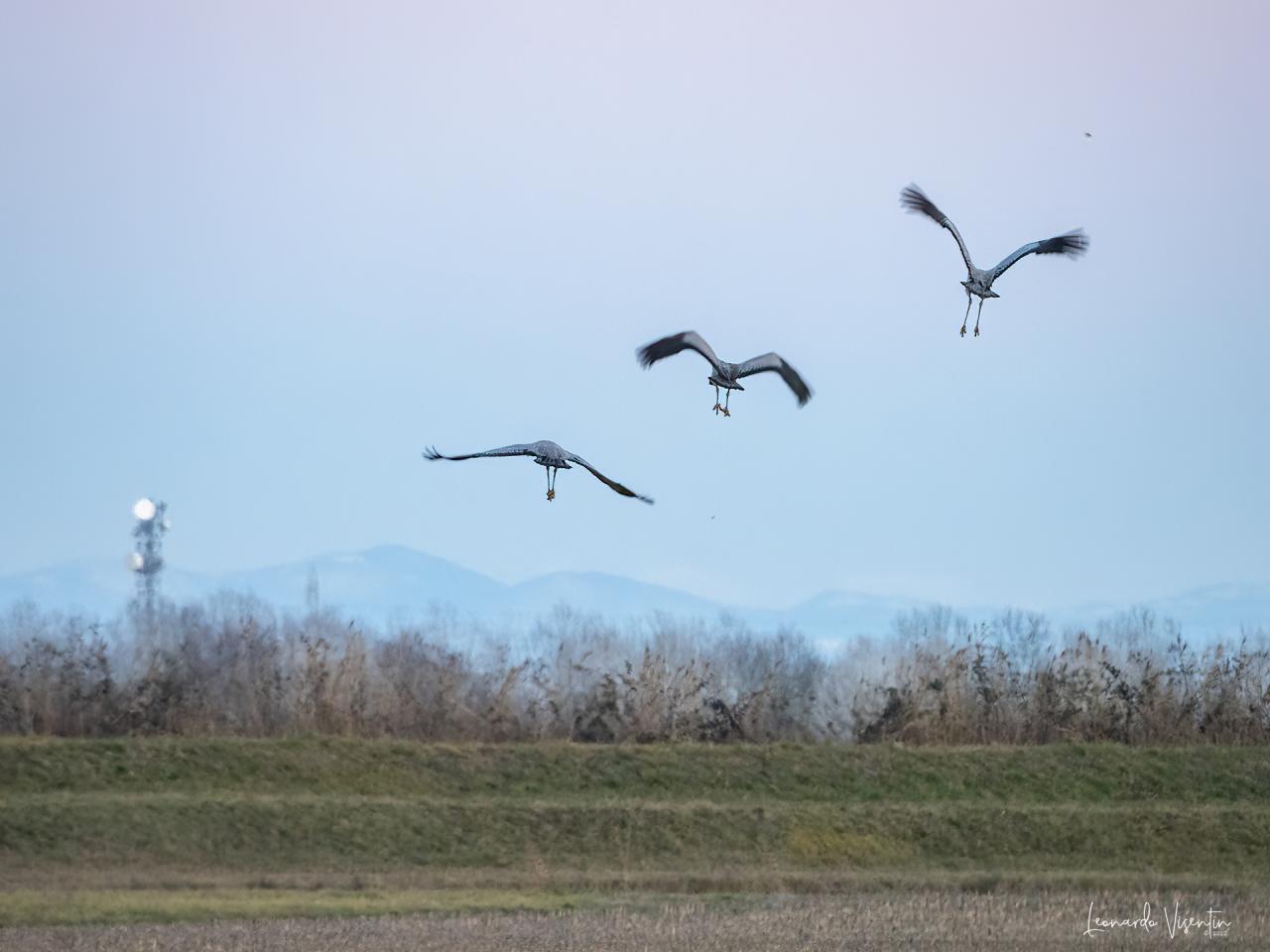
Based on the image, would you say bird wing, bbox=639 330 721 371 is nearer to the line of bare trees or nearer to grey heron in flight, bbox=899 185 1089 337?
grey heron in flight, bbox=899 185 1089 337

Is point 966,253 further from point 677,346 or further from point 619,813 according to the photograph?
point 619,813

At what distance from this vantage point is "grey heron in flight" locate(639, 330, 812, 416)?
17578 mm

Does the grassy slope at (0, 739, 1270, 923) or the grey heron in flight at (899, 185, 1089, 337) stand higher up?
the grey heron in flight at (899, 185, 1089, 337)

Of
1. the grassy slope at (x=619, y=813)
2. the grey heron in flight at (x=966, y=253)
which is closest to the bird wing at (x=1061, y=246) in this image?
the grey heron in flight at (x=966, y=253)

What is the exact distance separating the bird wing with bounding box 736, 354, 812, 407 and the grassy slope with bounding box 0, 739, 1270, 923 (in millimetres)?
12215

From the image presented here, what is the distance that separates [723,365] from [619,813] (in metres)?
16.4

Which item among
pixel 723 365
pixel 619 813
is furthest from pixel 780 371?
pixel 619 813

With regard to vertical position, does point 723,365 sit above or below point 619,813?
above

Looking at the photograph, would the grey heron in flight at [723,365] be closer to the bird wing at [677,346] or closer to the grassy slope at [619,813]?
the bird wing at [677,346]

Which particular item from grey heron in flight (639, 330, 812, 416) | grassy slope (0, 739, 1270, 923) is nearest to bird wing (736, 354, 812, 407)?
grey heron in flight (639, 330, 812, 416)

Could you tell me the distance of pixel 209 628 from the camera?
155ft

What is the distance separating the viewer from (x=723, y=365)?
58.8 feet

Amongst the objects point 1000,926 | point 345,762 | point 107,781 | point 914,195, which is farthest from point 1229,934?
point 107,781

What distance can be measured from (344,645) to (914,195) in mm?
26716
